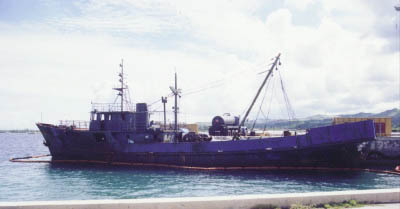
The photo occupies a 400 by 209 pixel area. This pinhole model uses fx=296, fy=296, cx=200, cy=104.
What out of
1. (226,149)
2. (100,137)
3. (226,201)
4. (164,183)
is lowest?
(164,183)

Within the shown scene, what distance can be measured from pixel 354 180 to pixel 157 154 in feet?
50.3

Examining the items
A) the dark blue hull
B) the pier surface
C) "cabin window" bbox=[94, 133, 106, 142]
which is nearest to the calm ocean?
the dark blue hull

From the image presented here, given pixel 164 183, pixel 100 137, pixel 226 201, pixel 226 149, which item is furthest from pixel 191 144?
pixel 226 201

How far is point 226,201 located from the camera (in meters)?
6.12

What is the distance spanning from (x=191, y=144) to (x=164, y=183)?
6071 mm

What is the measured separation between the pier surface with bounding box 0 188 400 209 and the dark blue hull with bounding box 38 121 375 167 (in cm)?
1482

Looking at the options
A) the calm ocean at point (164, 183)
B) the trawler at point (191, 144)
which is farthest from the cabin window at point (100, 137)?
the calm ocean at point (164, 183)

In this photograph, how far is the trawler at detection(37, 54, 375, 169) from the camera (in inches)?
832

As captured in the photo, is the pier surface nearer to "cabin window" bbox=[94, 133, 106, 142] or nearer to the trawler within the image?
the trawler

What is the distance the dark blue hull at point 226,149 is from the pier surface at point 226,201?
1482 cm

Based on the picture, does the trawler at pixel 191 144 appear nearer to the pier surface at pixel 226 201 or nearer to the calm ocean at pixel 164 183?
the calm ocean at pixel 164 183

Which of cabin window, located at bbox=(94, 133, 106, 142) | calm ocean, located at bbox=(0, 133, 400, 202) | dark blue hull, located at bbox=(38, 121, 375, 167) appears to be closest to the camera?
calm ocean, located at bbox=(0, 133, 400, 202)

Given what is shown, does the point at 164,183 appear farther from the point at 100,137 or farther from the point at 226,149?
the point at 100,137

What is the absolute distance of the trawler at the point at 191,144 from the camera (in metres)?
21.1
